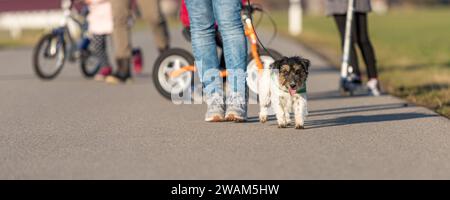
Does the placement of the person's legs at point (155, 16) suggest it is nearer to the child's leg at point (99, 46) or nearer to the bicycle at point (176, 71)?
the child's leg at point (99, 46)

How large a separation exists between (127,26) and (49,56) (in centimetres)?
147

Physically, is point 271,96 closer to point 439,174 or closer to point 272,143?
point 272,143

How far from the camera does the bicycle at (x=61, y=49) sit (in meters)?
13.0

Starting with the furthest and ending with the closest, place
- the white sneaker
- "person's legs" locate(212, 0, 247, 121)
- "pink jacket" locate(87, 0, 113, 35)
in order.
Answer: "pink jacket" locate(87, 0, 113, 35) → the white sneaker → "person's legs" locate(212, 0, 247, 121)

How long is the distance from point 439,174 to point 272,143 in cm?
153

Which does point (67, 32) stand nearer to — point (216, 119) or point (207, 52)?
point (207, 52)

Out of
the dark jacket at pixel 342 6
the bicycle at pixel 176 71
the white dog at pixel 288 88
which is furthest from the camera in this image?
the dark jacket at pixel 342 6

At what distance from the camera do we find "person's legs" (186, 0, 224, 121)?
320 inches

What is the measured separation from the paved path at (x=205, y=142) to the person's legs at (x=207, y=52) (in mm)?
211

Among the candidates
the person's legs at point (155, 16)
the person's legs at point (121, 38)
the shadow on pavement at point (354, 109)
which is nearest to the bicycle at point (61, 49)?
the person's legs at point (121, 38)

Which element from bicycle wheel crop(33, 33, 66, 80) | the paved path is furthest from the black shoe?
the paved path

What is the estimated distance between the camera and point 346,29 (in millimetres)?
10383

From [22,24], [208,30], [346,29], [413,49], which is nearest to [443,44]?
[413,49]

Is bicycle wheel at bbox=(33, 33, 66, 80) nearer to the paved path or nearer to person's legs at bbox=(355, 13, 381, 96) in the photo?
the paved path
